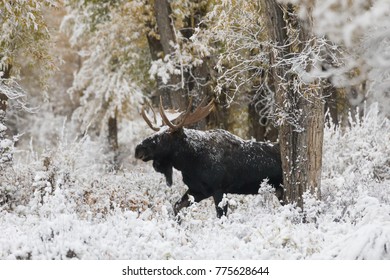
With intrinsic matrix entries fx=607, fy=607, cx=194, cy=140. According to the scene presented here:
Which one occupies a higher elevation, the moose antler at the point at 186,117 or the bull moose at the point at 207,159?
the moose antler at the point at 186,117

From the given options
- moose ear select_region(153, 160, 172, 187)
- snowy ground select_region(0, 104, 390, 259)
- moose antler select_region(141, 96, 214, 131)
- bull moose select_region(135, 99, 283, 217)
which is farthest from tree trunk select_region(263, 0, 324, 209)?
moose ear select_region(153, 160, 172, 187)

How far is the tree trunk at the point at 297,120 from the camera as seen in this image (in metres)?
9.20

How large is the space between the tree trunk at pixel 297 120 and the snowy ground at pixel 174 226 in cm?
46

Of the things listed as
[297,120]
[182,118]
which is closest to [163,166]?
[182,118]

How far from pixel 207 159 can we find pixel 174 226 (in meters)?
1.89

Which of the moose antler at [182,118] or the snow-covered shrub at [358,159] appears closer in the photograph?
the moose antler at [182,118]

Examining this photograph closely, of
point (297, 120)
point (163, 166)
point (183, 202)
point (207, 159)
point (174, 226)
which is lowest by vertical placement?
point (174, 226)

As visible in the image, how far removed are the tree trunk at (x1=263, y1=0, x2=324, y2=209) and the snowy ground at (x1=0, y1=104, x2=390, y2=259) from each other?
46 centimetres

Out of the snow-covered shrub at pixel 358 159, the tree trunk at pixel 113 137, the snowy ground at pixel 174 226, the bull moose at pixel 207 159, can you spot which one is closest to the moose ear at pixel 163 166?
the bull moose at pixel 207 159

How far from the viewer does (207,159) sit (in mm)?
10133

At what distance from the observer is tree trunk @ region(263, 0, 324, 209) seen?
9.20 meters

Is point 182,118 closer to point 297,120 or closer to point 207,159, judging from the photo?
point 207,159

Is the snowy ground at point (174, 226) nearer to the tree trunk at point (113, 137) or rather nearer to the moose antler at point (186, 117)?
the moose antler at point (186, 117)
